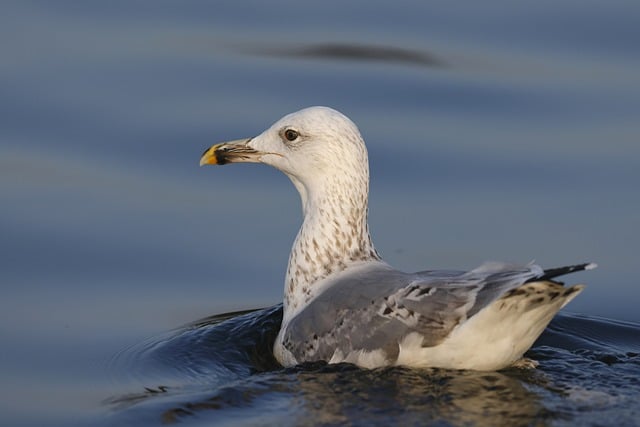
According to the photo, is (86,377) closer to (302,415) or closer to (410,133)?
(302,415)

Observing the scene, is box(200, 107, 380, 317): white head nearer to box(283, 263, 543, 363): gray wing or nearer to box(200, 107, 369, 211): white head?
box(200, 107, 369, 211): white head

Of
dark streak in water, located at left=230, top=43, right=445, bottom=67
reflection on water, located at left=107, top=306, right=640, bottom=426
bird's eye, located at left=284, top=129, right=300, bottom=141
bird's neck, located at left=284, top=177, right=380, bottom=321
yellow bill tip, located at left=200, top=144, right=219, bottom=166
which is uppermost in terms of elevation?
dark streak in water, located at left=230, top=43, right=445, bottom=67

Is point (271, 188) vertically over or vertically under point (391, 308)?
over

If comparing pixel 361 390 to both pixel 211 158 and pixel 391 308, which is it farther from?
pixel 211 158

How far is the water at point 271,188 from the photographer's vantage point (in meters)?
8.23

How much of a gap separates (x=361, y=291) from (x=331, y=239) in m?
0.95

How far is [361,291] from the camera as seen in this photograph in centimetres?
848

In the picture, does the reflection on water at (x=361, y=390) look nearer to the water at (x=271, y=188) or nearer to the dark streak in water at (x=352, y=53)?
the water at (x=271, y=188)

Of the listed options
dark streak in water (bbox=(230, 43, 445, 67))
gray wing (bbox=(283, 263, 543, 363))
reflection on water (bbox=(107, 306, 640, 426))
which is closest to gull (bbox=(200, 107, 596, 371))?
gray wing (bbox=(283, 263, 543, 363))

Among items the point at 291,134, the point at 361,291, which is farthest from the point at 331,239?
the point at 361,291

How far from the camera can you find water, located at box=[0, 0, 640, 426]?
8.23 metres

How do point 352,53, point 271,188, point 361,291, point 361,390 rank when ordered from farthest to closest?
point 352,53 → point 271,188 → point 361,291 → point 361,390

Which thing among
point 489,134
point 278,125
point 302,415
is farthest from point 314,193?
point 489,134

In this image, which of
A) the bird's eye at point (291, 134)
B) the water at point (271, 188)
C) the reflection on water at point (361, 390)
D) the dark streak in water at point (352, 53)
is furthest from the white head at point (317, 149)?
the dark streak in water at point (352, 53)
